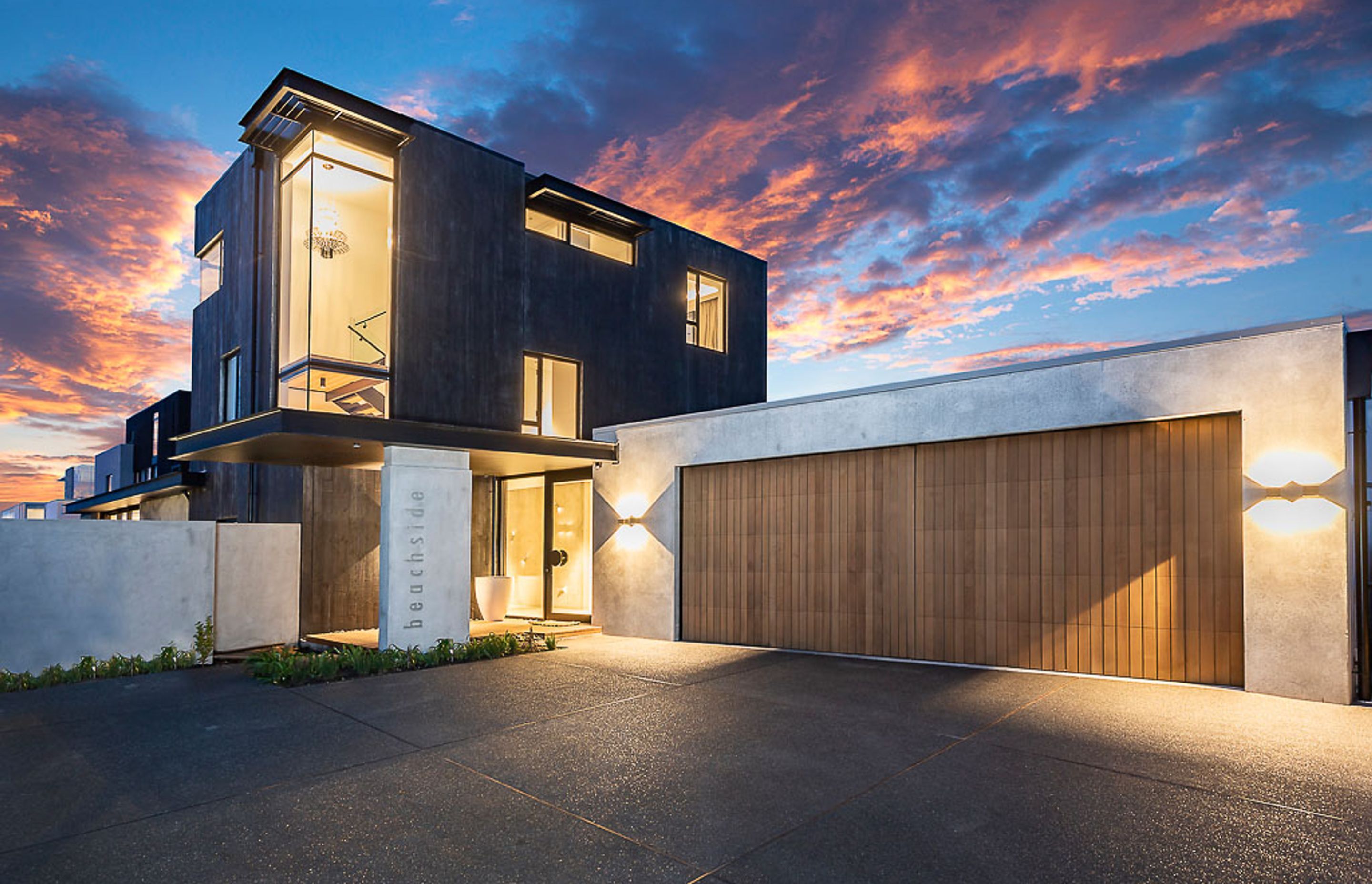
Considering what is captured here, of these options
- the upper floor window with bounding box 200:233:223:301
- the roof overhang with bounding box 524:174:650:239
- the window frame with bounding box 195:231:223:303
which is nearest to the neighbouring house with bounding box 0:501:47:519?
the window frame with bounding box 195:231:223:303

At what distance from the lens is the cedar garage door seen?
6.63 m

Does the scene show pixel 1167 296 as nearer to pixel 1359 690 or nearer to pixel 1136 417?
pixel 1136 417

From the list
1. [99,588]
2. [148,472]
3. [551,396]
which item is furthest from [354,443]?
[148,472]

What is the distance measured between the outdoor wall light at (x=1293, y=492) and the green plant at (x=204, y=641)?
38.5 ft

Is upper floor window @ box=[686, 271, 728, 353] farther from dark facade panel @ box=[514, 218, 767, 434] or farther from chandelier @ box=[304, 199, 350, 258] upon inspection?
chandelier @ box=[304, 199, 350, 258]

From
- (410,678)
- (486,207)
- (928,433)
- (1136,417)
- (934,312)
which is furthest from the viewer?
(934,312)

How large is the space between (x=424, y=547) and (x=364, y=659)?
1525 millimetres

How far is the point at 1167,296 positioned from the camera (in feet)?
38.2

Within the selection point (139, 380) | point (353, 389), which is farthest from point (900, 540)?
point (139, 380)

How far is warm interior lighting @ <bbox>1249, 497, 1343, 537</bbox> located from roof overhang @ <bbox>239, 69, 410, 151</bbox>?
11439mm

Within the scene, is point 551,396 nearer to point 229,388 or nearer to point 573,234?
point 573,234

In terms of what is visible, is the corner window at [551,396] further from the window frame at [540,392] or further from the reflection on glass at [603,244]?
the reflection on glass at [603,244]

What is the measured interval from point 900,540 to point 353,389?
9.58 meters

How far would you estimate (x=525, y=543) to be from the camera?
12773 mm
